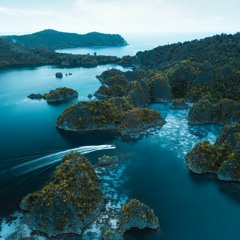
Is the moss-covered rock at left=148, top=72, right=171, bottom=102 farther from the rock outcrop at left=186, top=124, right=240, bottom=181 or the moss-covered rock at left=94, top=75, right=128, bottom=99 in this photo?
the rock outcrop at left=186, top=124, right=240, bottom=181

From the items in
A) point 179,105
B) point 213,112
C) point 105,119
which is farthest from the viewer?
point 179,105

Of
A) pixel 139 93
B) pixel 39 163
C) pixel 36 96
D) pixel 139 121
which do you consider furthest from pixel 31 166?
pixel 36 96

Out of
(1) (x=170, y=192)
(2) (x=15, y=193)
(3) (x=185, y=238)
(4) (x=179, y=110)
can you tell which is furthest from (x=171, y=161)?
(4) (x=179, y=110)

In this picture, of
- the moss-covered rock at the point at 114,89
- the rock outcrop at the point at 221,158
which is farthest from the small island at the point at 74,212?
the moss-covered rock at the point at 114,89

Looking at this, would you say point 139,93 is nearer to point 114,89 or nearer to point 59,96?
point 114,89

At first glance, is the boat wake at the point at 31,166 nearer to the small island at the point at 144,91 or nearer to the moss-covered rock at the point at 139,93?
the moss-covered rock at the point at 139,93

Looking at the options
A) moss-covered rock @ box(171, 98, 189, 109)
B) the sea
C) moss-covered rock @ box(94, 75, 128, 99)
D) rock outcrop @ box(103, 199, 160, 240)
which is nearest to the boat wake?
the sea
